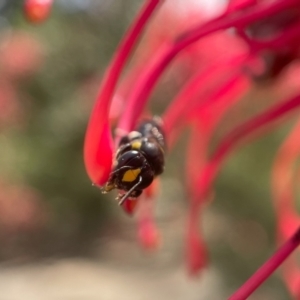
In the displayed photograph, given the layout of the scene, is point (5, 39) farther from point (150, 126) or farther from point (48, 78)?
point (150, 126)

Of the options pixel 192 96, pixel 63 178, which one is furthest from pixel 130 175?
pixel 63 178

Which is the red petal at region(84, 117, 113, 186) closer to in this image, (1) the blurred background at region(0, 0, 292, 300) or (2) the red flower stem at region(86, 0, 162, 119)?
(2) the red flower stem at region(86, 0, 162, 119)

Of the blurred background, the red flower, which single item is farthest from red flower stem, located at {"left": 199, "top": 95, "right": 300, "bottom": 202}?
the blurred background

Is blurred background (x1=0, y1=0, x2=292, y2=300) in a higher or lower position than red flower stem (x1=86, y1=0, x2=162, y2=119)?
lower

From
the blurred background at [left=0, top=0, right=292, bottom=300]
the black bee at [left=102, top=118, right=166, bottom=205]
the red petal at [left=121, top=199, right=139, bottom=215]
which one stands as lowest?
the blurred background at [left=0, top=0, right=292, bottom=300]

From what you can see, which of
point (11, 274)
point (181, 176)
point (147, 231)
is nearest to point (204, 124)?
point (147, 231)

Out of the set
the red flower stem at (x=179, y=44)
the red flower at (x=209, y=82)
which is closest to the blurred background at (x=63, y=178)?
the red flower at (x=209, y=82)
